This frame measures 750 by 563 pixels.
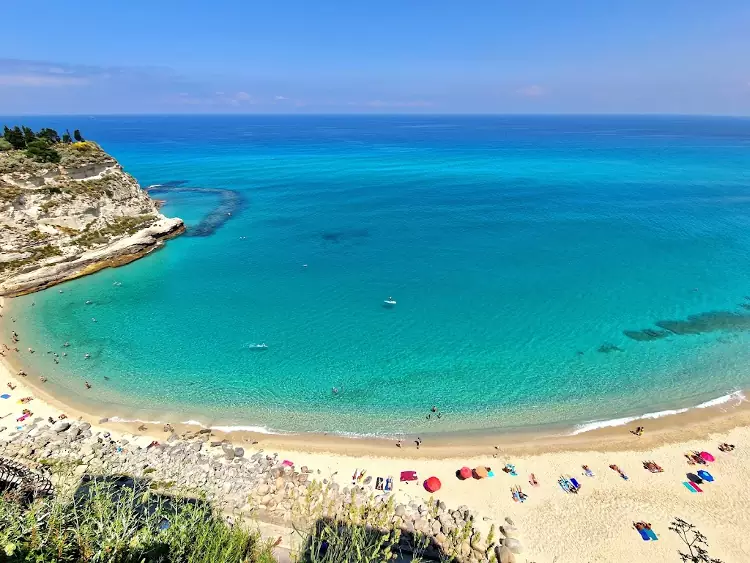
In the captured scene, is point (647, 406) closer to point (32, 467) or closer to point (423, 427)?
point (423, 427)

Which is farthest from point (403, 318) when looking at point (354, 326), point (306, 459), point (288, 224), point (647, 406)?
point (288, 224)

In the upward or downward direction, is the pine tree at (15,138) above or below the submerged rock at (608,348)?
above

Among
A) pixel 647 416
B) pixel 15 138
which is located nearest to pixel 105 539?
pixel 647 416

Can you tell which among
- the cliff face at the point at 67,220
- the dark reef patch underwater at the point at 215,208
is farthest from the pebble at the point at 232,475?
the dark reef patch underwater at the point at 215,208

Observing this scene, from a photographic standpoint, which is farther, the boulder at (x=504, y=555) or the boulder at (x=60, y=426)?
the boulder at (x=60, y=426)

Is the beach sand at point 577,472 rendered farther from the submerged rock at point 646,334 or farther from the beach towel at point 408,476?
the submerged rock at point 646,334

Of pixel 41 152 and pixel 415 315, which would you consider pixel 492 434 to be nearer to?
pixel 415 315
